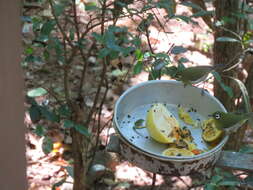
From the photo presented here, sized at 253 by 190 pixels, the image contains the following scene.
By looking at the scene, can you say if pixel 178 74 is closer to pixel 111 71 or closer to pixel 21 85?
pixel 21 85

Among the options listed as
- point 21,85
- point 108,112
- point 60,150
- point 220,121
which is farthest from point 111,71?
point 21,85

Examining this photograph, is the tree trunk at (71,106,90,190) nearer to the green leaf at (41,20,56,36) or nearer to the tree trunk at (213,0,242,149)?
the green leaf at (41,20,56,36)

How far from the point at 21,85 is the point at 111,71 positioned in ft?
7.27

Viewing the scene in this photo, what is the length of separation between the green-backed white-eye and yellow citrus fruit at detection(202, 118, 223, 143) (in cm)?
2

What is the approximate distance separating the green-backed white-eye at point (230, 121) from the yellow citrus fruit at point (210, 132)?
0.06ft

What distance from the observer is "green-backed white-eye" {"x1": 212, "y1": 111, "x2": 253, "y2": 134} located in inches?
40.1

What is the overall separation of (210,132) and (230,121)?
3.5 inches

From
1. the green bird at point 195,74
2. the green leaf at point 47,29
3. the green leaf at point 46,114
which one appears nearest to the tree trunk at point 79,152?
the green leaf at point 46,114

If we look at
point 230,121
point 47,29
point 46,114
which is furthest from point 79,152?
point 230,121

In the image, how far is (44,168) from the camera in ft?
7.03

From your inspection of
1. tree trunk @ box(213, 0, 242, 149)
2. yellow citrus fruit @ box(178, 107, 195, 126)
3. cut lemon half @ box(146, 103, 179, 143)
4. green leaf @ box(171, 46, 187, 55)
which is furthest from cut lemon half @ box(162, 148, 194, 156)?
tree trunk @ box(213, 0, 242, 149)

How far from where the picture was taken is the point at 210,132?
43.7 inches

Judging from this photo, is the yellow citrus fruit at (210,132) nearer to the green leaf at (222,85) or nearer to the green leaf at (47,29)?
the green leaf at (222,85)

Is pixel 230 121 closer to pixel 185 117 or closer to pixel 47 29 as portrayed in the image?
pixel 185 117
